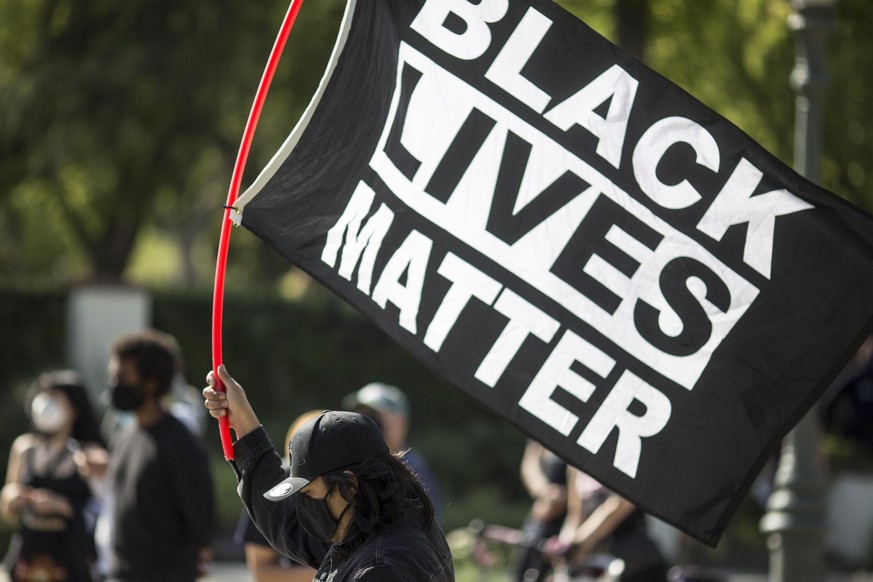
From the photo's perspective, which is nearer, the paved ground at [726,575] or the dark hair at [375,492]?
the dark hair at [375,492]

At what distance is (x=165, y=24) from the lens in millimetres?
17344

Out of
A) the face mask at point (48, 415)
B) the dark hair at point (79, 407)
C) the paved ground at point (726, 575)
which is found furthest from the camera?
the paved ground at point (726, 575)

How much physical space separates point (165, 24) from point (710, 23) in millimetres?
7099

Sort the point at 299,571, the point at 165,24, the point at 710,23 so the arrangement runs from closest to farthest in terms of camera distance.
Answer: the point at 299,571, the point at 710,23, the point at 165,24

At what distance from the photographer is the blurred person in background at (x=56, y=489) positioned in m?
6.99

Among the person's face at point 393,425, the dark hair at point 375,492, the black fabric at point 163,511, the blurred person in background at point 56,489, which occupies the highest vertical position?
the dark hair at point 375,492

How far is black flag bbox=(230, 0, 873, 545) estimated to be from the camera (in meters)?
4.22

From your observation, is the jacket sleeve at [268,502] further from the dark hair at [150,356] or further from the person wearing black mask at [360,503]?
the dark hair at [150,356]

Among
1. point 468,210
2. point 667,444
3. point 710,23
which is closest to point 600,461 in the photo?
point 667,444

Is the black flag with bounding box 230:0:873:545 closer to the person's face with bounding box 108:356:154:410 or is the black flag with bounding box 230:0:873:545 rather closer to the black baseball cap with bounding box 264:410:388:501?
the black baseball cap with bounding box 264:410:388:501

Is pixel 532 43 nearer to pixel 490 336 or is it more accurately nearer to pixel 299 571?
pixel 490 336

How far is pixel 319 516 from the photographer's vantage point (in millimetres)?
3379

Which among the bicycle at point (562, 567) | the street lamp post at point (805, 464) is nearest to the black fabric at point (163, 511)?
the bicycle at point (562, 567)

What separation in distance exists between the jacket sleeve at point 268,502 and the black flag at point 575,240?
532 mm
